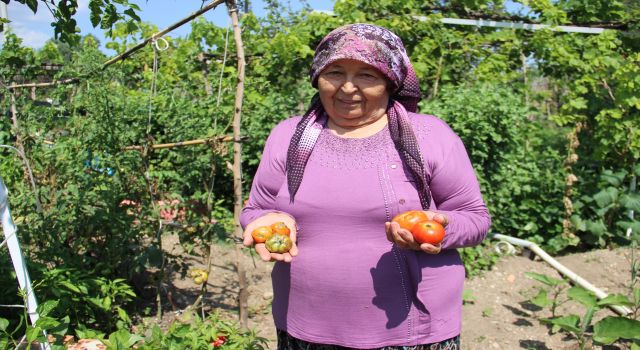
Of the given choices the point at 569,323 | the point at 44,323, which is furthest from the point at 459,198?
the point at 569,323

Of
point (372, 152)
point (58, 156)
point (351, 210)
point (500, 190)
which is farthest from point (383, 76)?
point (500, 190)

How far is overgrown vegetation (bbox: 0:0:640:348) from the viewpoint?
3115 millimetres

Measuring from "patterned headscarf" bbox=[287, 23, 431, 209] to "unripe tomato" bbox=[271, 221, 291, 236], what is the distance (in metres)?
0.11

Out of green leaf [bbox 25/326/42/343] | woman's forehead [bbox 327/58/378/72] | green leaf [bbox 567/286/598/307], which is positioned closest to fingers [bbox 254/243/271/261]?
woman's forehead [bbox 327/58/378/72]

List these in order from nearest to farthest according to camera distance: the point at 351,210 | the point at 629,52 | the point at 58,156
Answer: the point at 351,210, the point at 58,156, the point at 629,52

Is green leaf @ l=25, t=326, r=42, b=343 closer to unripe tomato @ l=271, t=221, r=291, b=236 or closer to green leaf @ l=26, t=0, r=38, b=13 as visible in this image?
unripe tomato @ l=271, t=221, r=291, b=236

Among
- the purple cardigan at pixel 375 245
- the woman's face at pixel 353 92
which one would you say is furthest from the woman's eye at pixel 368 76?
the purple cardigan at pixel 375 245

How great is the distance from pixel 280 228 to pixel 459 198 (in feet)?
1.75

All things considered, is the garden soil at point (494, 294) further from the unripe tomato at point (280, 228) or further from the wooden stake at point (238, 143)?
the unripe tomato at point (280, 228)

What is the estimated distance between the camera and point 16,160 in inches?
142

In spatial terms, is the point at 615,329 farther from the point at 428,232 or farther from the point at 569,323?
the point at 428,232

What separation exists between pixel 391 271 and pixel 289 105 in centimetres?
404

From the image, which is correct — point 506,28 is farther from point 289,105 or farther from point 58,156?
point 58,156

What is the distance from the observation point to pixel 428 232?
155 cm
